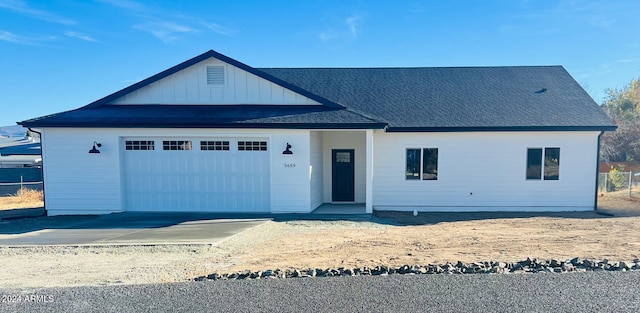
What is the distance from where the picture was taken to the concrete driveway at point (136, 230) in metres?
7.55

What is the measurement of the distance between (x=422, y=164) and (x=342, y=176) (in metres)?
3.09

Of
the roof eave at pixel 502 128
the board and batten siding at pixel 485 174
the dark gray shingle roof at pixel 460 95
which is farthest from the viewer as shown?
the dark gray shingle roof at pixel 460 95

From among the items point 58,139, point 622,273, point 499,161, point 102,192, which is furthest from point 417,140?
point 58,139

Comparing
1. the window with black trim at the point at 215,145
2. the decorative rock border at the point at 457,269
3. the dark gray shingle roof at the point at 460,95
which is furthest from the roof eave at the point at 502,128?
the decorative rock border at the point at 457,269

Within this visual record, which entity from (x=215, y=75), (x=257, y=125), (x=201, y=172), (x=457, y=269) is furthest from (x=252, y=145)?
(x=457, y=269)

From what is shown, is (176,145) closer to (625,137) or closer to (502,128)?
(502,128)

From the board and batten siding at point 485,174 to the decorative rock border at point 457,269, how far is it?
6.50 m

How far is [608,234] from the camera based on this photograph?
8.25m

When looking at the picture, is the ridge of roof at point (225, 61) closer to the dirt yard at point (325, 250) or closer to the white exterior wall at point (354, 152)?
the white exterior wall at point (354, 152)

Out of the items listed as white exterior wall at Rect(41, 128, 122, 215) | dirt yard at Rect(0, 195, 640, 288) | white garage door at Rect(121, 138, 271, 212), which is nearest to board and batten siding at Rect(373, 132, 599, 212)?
dirt yard at Rect(0, 195, 640, 288)

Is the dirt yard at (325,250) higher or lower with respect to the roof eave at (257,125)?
lower

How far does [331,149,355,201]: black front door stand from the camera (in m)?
13.6

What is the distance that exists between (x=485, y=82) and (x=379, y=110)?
17.1ft

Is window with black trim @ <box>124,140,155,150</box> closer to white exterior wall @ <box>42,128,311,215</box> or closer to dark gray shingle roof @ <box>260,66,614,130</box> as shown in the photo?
white exterior wall @ <box>42,128,311,215</box>
